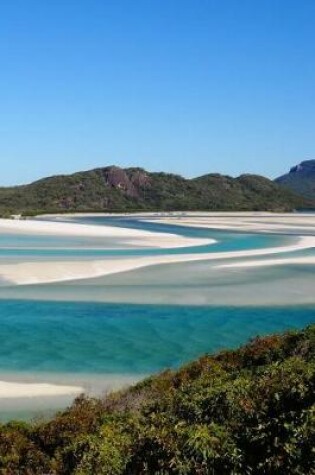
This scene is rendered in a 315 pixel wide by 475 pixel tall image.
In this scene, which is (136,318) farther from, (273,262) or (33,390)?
(273,262)

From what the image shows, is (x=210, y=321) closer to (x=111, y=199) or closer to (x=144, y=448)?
(x=144, y=448)

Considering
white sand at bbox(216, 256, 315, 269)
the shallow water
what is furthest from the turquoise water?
white sand at bbox(216, 256, 315, 269)

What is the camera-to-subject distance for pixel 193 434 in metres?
7.12

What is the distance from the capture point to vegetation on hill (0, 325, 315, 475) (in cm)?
667

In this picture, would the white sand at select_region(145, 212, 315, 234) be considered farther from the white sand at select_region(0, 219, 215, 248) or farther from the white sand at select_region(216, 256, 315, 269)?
the white sand at select_region(216, 256, 315, 269)

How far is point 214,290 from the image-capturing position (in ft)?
109

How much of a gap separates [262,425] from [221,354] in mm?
7505

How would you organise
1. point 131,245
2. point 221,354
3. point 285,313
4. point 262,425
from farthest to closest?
point 131,245
point 285,313
point 221,354
point 262,425

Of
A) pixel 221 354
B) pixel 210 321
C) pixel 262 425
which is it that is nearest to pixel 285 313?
pixel 210 321

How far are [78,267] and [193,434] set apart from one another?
33.7 meters

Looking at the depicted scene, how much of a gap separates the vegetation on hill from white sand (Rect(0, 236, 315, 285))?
24.4 metres

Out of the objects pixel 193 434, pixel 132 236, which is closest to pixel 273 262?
pixel 132 236

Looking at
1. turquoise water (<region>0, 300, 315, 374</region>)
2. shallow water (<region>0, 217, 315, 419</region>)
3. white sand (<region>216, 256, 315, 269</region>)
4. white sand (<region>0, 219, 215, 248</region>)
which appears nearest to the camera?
shallow water (<region>0, 217, 315, 419</region>)

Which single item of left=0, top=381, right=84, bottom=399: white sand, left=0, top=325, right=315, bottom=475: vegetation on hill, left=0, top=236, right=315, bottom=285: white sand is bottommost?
left=0, top=381, right=84, bottom=399: white sand
